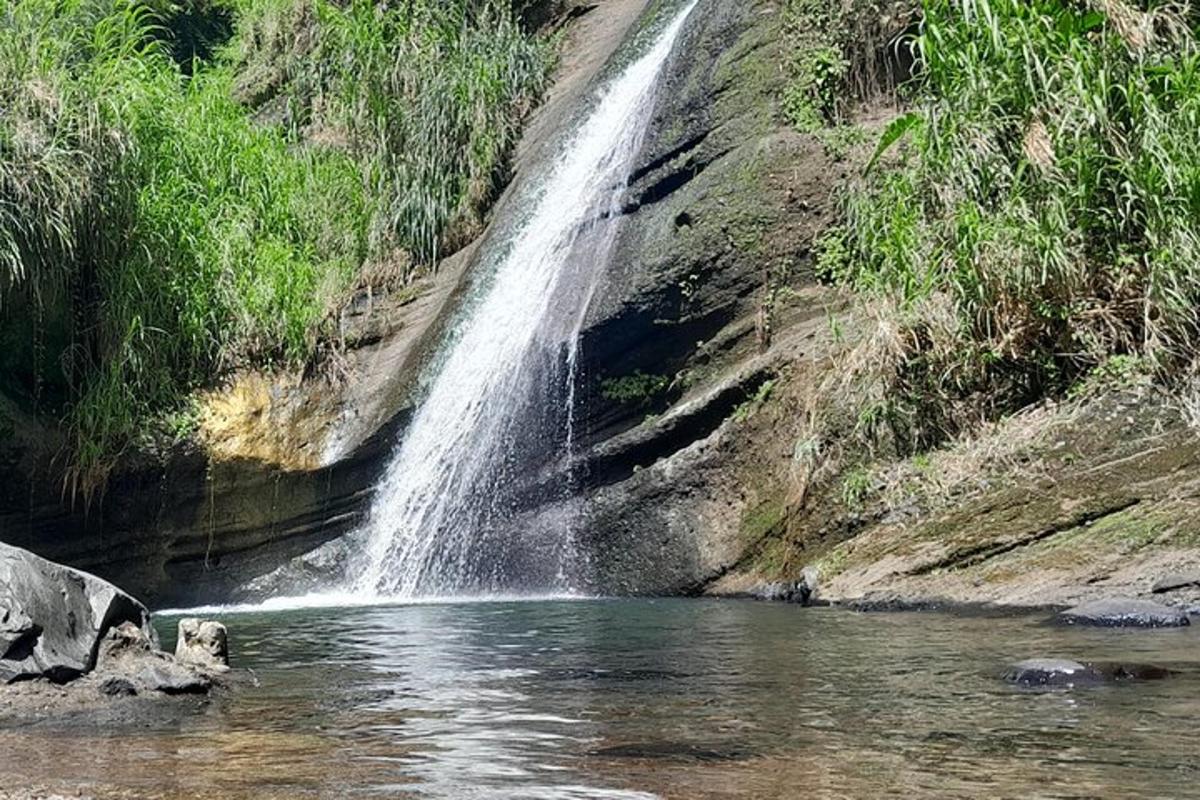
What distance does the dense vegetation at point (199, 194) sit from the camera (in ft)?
41.0

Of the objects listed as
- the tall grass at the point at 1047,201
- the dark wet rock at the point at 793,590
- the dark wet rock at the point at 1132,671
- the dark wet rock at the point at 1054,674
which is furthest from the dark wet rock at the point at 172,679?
the tall grass at the point at 1047,201

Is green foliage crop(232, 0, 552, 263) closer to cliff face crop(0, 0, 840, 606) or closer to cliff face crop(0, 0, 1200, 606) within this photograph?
cliff face crop(0, 0, 1200, 606)

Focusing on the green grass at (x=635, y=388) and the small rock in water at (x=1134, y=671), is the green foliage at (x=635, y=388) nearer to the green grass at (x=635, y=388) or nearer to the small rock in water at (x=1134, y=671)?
the green grass at (x=635, y=388)

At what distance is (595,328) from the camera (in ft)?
38.1

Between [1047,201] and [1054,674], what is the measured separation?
4.62m

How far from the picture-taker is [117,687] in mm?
5039

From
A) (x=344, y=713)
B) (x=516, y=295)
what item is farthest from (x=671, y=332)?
(x=344, y=713)

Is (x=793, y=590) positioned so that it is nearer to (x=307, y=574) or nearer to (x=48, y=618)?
(x=307, y=574)

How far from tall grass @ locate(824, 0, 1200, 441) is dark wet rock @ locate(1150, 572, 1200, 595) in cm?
163

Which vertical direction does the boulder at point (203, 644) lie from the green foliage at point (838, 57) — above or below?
below

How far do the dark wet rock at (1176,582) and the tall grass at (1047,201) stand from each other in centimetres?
163

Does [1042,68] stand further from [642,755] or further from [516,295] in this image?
[642,755]

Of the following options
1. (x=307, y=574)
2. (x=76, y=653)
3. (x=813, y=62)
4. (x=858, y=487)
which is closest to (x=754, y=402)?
(x=858, y=487)

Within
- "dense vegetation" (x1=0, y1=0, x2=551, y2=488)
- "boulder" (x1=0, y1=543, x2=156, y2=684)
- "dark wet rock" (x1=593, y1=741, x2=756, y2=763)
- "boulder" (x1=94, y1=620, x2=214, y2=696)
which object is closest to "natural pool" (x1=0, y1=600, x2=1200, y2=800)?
"dark wet rock" (x1=593, y1=741, x2=756, y2=763)
